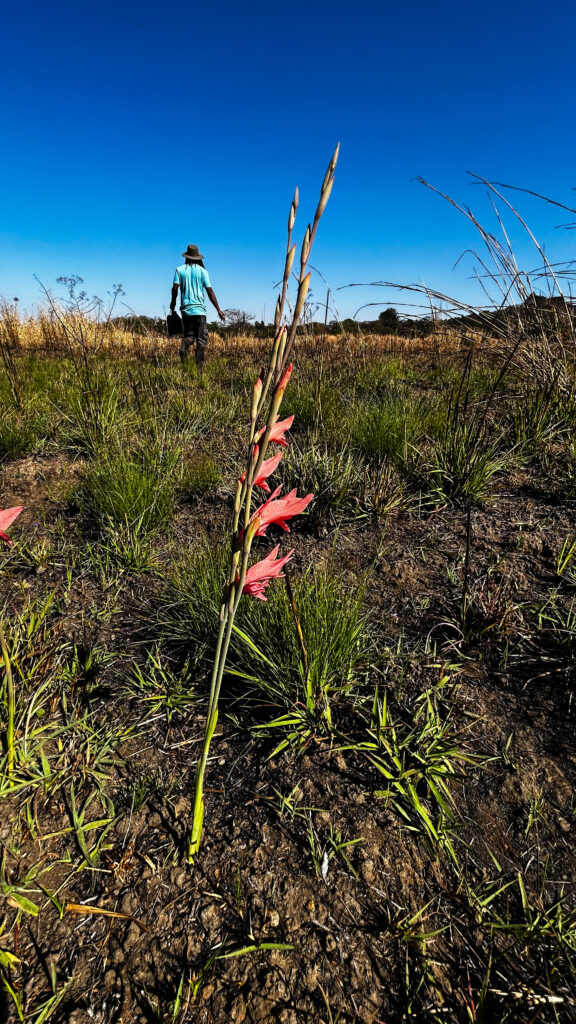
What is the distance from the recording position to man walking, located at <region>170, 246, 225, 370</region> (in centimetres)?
645

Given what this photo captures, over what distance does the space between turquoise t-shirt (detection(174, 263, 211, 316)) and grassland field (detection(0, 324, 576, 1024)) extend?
523 centimetres

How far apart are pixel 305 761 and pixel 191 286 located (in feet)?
23.0

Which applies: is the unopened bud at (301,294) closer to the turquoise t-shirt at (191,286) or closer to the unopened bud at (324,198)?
the unopened bud at (324,198)

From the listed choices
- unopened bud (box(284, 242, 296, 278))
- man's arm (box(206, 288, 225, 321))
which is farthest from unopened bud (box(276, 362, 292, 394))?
man's arm (box(206, 288, 225, 321))

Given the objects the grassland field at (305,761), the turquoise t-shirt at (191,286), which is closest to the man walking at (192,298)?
the turquoise t-shirt at (191,286)

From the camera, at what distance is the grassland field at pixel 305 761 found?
798 millimetres

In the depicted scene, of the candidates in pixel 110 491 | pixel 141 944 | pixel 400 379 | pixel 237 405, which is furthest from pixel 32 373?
pixel 141 944

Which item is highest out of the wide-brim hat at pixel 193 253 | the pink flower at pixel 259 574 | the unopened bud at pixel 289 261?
the wide-brim hat at pixel 193 253

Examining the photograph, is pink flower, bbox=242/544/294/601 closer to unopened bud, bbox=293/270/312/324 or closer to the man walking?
unopened bud, bbox=293/270/312/324

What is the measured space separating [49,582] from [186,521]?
674mm

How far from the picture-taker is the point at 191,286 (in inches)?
258

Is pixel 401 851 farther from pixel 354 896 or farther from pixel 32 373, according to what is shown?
pixel 32 373

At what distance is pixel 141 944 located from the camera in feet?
2.75

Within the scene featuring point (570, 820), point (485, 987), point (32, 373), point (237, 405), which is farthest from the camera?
point (32, 373)
